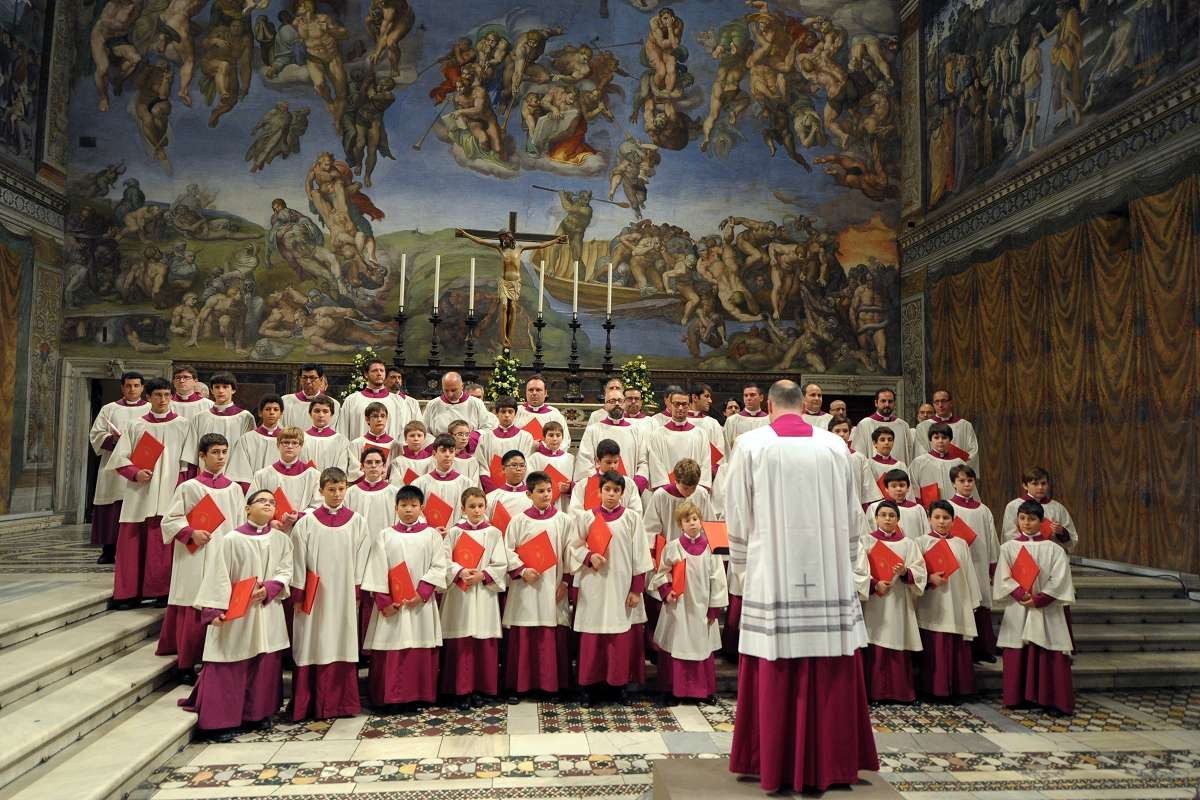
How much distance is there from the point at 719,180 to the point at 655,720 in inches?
430

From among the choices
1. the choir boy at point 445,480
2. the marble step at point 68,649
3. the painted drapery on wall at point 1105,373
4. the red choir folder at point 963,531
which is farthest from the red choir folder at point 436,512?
the painted drapery on wall at point 1105,373

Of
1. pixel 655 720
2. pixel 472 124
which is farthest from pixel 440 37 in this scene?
pixel 655 720

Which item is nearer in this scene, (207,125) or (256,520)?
(256,520)

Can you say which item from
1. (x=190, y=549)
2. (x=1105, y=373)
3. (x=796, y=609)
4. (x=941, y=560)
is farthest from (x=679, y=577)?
(x=1105, y=373)

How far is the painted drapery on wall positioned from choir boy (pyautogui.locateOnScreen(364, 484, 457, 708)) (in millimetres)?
7607

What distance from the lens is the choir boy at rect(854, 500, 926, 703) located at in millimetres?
6359

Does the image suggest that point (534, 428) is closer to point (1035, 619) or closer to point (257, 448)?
point (257, 448)

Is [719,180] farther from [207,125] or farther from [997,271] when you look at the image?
[207,125]

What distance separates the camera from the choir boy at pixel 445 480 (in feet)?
22.1

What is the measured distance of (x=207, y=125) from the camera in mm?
13664

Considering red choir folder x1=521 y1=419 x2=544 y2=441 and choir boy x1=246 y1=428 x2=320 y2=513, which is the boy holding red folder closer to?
choir boy x1=246 y1=428 x2=320 y2=513

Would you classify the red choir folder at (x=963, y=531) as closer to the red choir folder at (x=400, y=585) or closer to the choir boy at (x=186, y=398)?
the red choir folder at (x=400, y=585)

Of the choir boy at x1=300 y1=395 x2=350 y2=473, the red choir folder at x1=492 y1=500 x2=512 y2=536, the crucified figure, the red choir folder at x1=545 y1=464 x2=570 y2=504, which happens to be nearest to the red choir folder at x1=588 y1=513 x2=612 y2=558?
the red choir folder at x1=492 y1=500 x2=512 y2=536

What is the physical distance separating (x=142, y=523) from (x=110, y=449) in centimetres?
109
